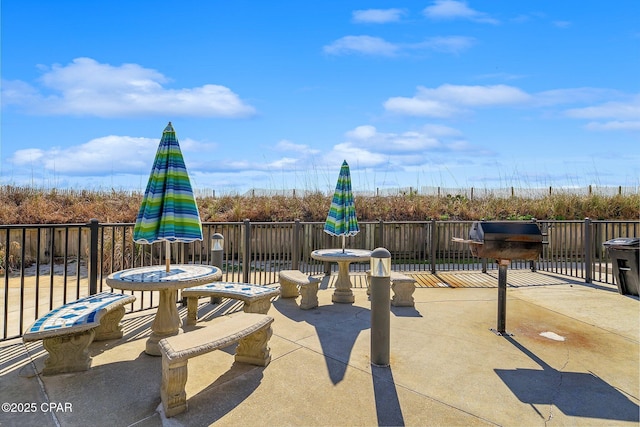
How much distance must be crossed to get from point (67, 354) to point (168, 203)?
1590 millimetres

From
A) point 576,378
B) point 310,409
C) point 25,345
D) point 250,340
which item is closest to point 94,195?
point 25,345

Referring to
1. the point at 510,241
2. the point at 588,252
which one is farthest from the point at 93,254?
the point at 588,252

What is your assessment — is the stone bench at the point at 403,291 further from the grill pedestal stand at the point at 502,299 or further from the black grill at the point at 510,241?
the black grill at the point at 510,241

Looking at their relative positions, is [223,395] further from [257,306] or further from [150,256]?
[150,256]

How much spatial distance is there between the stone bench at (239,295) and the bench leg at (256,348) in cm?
89

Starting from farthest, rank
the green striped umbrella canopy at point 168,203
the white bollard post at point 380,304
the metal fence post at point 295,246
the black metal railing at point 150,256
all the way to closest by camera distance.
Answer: the metal fence post at point 295,246 < the black metal railing at point 150,256 < the green striped umbrella canopy at point 168,203 < the white bollard post at point 380,304

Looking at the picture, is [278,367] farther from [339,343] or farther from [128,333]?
[128,333]

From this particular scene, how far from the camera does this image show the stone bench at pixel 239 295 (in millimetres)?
4465

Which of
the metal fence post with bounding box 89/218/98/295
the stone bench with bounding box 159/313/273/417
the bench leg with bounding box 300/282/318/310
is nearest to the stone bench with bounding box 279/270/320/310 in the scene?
the bench leg with bounding box 300/282/318/310

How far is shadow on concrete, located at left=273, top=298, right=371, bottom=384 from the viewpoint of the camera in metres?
3.65

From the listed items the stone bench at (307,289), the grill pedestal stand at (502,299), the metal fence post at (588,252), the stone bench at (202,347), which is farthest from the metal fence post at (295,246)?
the metal fence post at (588,252)

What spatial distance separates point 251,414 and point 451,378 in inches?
67.9

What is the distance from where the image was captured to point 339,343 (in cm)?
412

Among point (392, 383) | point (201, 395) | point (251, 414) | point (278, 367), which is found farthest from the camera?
point (278, 367)
